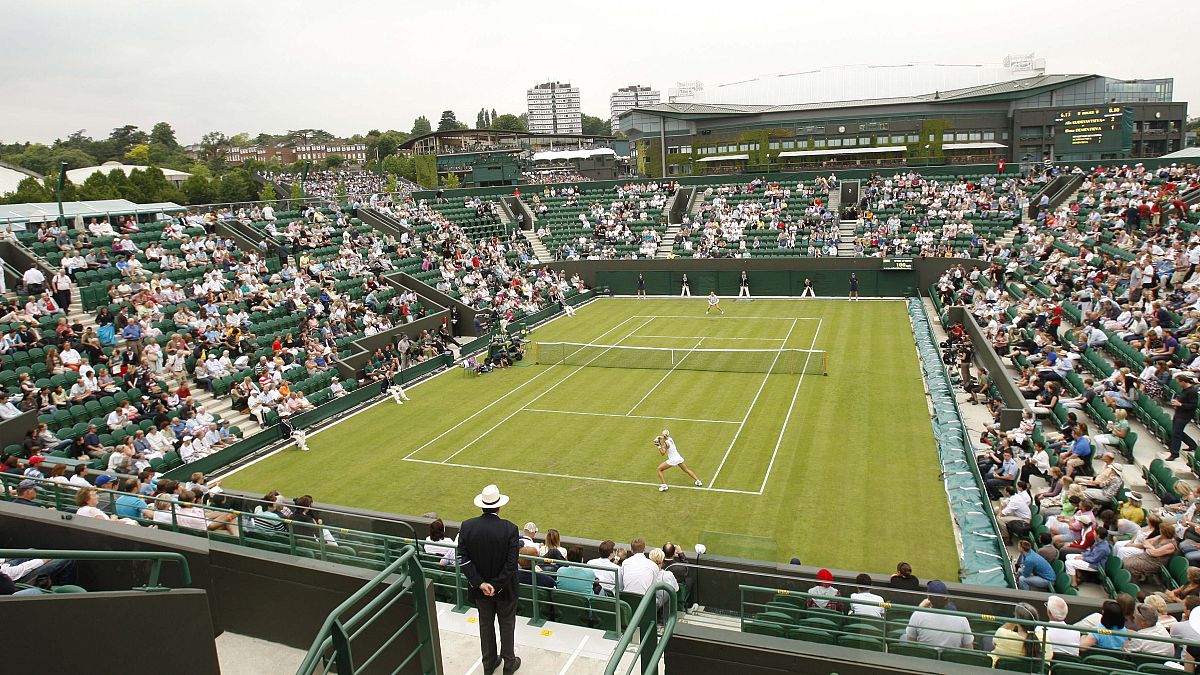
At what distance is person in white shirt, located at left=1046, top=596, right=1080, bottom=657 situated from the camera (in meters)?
7.15

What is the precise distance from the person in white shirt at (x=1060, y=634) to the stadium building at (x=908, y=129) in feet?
169

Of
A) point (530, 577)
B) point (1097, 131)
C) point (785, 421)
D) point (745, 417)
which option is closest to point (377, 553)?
point (530, 577)

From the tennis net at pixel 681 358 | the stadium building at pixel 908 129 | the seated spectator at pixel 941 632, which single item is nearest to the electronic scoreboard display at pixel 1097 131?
the stadium building at pixel 908 129

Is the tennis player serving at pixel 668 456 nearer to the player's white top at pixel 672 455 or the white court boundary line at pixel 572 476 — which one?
the player's white top at pixel 672 455

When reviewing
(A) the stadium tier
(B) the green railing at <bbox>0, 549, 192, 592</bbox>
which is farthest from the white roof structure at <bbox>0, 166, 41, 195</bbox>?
(B) the green railing at <bbox>0, 549, 192, 592</bbox>

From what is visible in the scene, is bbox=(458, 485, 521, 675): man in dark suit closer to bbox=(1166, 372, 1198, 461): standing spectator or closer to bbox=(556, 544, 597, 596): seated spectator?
bbox=(556, 544, 597, 596): seated spectator

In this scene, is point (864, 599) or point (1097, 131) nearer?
point (864, 599)

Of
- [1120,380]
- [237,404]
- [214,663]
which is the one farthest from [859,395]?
[214,663]

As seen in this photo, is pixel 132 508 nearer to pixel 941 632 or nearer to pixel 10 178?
pixel 941 632

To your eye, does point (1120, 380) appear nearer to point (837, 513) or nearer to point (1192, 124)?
point (837, 513)

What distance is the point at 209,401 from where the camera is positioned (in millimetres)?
22953

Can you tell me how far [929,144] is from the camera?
220 ft

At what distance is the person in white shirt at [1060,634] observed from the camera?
23.5 feet

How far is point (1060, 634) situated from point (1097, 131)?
52.2 metres
